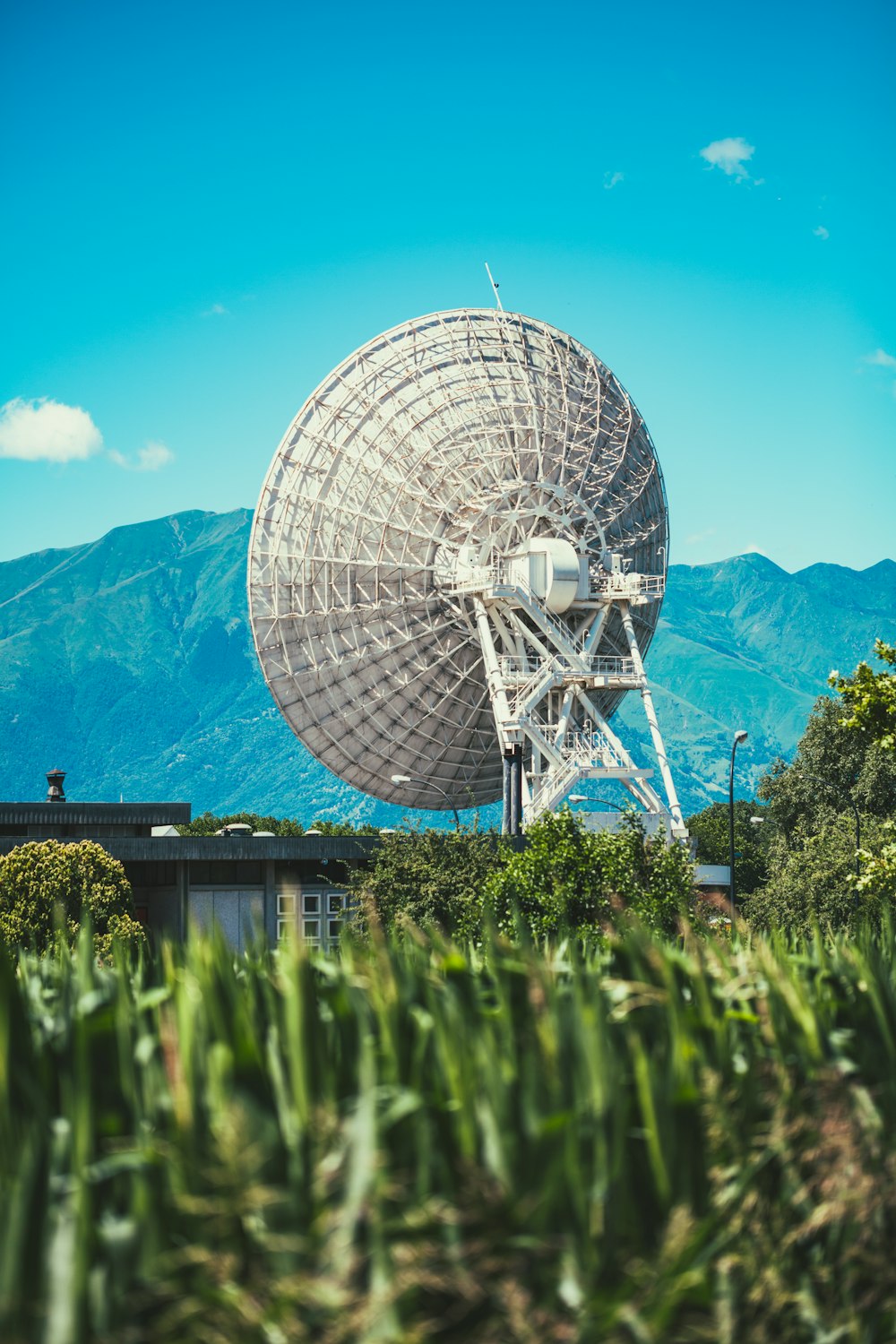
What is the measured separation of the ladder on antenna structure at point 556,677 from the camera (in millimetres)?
57375

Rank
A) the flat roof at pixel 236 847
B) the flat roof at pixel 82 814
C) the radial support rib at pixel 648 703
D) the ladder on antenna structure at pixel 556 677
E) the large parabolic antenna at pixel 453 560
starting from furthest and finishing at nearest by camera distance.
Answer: the flat roof at pixel 82 814
the radial support rib at pixel 648 703
the large parabolic antenna at pixel 453 560
the flat roof at pixel 236 847
the ladder on antenna structure at pixel 556 677

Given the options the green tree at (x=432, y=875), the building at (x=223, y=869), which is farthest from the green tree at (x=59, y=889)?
the building at (x=223, y=869)

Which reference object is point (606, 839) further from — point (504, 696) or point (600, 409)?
point (600, 409)

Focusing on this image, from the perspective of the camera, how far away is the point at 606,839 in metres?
41.6

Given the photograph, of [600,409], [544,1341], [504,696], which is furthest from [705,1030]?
[600,409]

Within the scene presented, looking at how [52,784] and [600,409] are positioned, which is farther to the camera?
[52,784]

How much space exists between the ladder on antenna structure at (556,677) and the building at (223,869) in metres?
6.97

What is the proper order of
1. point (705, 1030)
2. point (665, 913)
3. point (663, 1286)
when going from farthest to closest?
1. point (665, 913)
2. point (705, 1030)
3. point (663, 1286)

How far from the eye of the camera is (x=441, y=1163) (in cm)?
786

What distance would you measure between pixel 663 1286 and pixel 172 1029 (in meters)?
2.91

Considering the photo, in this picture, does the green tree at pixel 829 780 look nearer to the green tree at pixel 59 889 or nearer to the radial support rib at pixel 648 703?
the radial support rib at pixel 648 703

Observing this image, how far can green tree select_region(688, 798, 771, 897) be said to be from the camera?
102812 mm

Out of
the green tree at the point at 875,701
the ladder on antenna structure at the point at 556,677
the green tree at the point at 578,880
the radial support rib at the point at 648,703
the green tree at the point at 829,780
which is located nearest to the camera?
the green tree at the point at 875,701

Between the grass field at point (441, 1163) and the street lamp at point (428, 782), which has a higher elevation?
the street lamp at point (428, 782)
